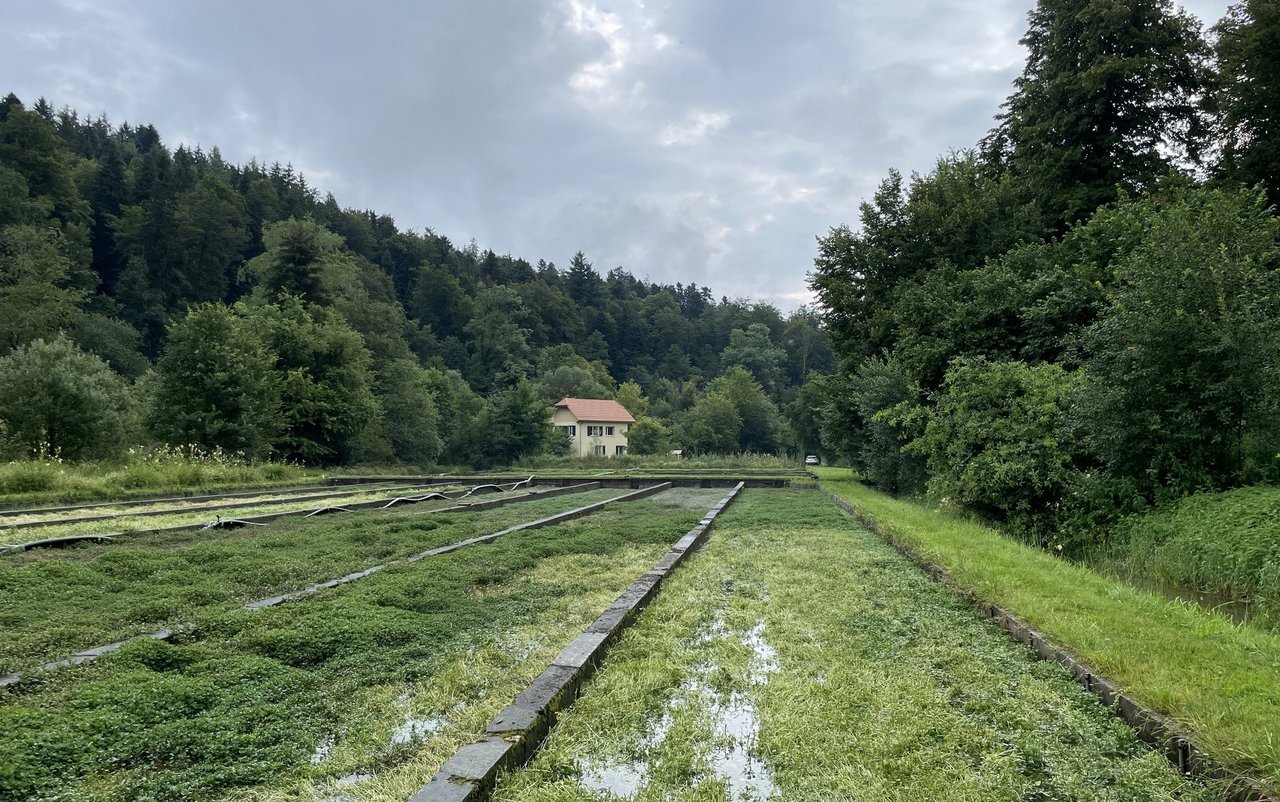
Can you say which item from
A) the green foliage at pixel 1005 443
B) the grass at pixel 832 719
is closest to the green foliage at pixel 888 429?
the green foliage at pixel 1005 443

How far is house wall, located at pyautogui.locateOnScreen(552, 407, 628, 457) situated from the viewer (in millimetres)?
56188

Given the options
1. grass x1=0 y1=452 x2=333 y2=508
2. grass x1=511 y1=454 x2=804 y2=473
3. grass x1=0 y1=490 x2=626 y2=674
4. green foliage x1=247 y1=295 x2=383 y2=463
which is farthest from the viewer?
grass x1=511 y1=454 x2=804 y2=473

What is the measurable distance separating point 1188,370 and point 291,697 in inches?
398

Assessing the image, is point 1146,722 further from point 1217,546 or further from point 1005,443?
point 1005,443

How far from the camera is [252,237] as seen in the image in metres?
58.5

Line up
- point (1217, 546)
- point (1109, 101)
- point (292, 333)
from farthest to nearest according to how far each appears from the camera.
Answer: point (292, 333)
point (1109, 101)
point (1217, 546)

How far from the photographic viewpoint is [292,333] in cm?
2828

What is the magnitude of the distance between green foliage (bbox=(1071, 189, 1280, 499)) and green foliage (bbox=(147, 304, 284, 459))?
23.6 metres

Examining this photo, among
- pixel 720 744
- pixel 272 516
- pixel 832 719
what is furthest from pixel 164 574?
pixel 832 719

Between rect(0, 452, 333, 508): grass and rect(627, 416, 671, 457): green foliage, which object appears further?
rect(627, 416, 671, 457): green foliage

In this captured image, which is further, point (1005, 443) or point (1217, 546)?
point (1005, 443)

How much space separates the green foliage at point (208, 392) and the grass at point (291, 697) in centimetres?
1986

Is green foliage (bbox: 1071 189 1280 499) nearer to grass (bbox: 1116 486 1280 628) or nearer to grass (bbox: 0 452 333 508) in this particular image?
grass (bbox: 1116 486 1280 628)

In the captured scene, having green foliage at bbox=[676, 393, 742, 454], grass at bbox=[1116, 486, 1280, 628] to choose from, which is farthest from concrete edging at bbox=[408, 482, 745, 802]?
green foliage at bbox=[676, 393, 742, 454]
